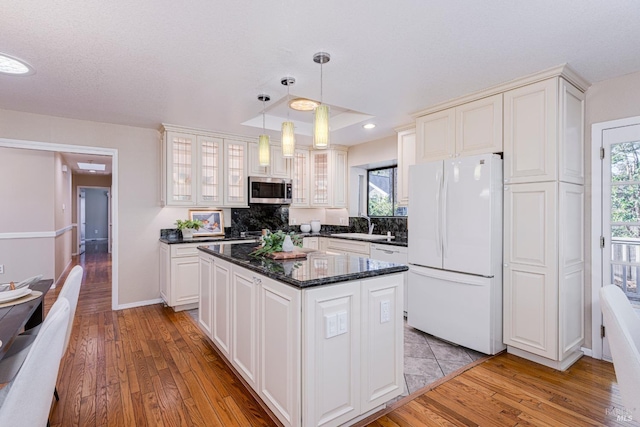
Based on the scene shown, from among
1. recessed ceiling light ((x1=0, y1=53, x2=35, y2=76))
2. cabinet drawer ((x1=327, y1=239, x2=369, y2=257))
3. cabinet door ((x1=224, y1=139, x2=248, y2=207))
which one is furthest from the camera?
cabinet door ((x1=224, y1=139, x2=248, y2=207))

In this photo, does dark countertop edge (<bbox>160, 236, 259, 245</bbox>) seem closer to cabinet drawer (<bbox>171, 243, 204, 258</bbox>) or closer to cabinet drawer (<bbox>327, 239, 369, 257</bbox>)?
cabinet drawer (<bbox>171, 243, 204, 258</bbox>)

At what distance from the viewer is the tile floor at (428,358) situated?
2.49m

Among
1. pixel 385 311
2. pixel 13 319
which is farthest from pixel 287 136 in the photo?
pixel 13 319

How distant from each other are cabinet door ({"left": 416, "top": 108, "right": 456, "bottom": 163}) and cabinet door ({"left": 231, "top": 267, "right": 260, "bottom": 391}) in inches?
91.7

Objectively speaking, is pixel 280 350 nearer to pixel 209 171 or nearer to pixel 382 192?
pixel 209 171

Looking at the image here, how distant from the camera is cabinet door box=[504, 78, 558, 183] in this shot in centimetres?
258

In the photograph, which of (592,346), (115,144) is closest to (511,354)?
(592,346)

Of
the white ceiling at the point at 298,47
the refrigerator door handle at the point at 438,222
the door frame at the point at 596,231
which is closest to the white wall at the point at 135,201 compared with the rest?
the white ceiling at the point at 298,47

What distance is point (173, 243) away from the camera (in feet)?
13.4

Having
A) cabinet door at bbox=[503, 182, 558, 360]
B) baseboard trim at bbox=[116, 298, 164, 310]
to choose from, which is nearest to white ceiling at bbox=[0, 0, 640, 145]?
cabinet door at bbox=[503, 182, 558, 360]

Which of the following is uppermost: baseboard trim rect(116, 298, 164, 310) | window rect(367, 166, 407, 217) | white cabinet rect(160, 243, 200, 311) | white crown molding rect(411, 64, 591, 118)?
white crown molding rect(411, 64, 591, 118)

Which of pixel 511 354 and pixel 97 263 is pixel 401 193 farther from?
pixel 97 263

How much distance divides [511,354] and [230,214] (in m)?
3.96

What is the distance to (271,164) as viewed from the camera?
5.06 metres
